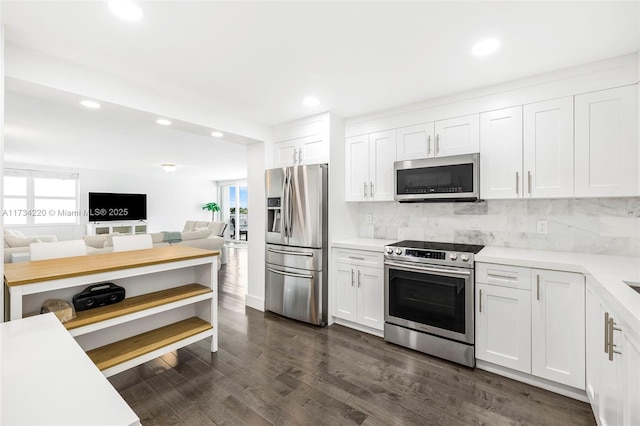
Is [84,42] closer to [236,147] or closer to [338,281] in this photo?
[338,281]

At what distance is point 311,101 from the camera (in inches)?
120

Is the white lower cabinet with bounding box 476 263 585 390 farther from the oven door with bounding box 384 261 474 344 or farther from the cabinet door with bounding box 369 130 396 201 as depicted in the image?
the cabinet door with bounding box 369 130 396 201

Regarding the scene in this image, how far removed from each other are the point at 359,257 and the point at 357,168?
104 cm

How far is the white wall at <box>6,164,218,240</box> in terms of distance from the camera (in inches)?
321

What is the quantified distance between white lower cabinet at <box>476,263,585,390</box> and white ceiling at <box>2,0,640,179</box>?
1.57 metres

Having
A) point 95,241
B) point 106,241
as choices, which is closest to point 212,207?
point 95,241

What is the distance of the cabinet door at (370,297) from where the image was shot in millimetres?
2994

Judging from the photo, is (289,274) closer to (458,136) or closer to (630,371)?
(458,136)

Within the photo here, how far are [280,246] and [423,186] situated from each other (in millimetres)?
1786

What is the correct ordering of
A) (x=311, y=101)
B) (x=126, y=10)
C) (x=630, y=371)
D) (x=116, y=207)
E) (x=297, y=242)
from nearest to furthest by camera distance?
1. (x=630, y=371)
2. (x=126, y=10)
3. (x=311, y=101)
4. (x=297, y=242)
5. (x=116, y=207)

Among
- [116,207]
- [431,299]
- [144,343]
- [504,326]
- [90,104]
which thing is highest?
[90,104]

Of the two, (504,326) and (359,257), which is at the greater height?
(359,257)

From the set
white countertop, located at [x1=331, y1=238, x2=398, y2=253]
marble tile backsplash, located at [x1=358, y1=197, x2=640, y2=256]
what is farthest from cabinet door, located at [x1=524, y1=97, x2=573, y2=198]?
white countertop, located at [x1=331, y1=238, x2=398, y2=253]

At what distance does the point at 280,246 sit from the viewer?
362cm
